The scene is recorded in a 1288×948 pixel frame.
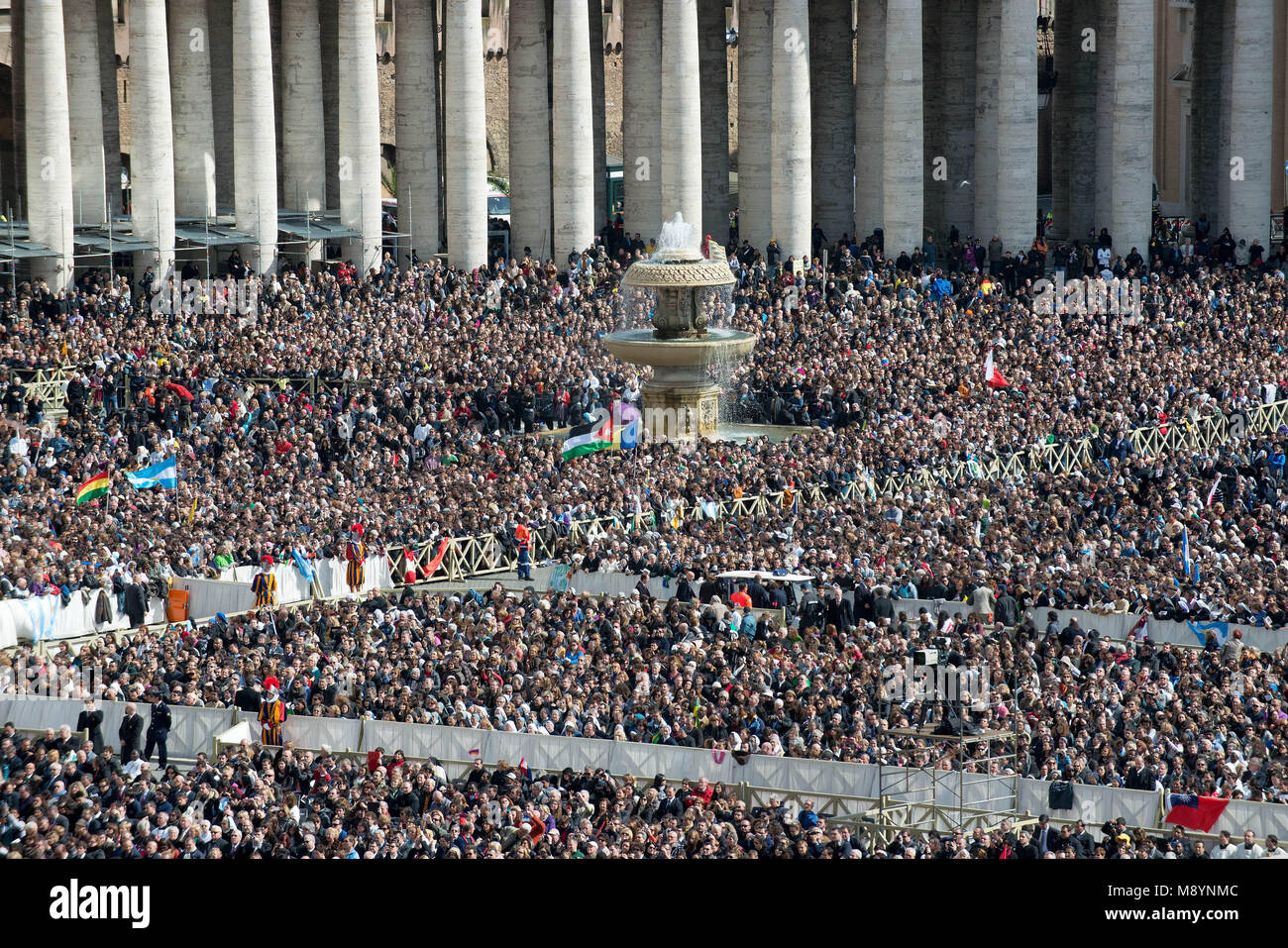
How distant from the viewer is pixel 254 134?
280 feet

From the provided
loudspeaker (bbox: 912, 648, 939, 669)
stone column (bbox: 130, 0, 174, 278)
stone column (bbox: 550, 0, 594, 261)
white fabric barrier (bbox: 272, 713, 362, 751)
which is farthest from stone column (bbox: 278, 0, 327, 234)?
loudspeaker (bbox: 912, 648, 939, 669)

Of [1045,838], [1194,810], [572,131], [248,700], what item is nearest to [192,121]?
[572,131]

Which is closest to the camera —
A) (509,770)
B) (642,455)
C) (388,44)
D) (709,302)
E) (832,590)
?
(509,770)

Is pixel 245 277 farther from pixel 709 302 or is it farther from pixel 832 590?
pixel 832 590

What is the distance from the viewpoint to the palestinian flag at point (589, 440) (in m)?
61.0

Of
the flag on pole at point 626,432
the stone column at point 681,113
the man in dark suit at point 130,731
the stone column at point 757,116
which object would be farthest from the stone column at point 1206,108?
the man in dark suit at point 130,731

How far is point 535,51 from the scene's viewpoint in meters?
93.8

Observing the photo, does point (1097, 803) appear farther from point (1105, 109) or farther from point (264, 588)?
point (1105, 109)

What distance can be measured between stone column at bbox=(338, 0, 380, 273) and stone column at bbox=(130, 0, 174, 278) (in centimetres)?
810

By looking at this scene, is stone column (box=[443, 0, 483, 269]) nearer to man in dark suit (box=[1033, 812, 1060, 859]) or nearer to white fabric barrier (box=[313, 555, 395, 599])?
white fabric barrier (box=[313, 555, 395, 599])

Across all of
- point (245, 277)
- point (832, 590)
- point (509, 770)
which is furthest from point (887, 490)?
point (245, 277)

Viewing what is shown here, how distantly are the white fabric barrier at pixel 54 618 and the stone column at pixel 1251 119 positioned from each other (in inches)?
2280

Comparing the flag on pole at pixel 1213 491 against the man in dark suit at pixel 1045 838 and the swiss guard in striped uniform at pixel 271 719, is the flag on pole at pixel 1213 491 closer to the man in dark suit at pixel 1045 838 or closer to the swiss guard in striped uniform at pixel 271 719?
the man in dark suit at pixel 1045 838

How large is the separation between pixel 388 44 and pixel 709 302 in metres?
60.1
